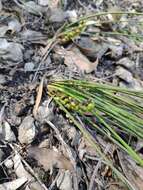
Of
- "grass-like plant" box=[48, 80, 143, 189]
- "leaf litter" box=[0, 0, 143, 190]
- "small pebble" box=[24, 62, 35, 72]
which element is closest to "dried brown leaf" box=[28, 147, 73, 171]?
"leaf litter" box=[0, 0, 143, 190]

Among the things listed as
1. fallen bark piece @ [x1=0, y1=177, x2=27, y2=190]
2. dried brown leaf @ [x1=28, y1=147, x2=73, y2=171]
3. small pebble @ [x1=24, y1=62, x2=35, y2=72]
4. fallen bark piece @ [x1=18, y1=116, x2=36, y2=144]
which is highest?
small pebble @ [x1=24, y1=62, x2=35, y2=72]

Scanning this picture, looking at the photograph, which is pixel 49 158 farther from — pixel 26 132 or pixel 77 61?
pixel 77 61

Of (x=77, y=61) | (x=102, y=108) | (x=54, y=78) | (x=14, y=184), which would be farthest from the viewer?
(x=77, y=61)

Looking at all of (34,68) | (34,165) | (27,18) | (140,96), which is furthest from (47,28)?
(34,165)

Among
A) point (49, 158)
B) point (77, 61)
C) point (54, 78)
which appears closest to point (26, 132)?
point (49, 158)

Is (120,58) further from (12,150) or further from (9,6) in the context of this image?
(12,150)

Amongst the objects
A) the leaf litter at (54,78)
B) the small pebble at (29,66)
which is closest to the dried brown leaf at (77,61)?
the leaf litter at (54,78)

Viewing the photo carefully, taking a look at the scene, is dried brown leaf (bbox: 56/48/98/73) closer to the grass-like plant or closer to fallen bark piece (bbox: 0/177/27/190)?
the grass-like plant
